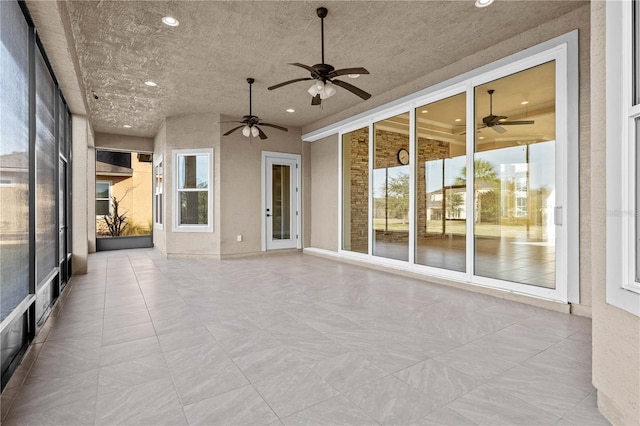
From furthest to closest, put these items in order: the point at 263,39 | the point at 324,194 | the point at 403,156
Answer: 1. the point at 324,194
2. the point at 403,156
3. the point at 263,39

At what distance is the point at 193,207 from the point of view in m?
7.71

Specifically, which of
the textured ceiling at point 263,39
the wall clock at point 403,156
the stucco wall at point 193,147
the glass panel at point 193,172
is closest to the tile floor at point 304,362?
the wall clock at point 403,156

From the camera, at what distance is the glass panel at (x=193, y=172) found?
7.64m

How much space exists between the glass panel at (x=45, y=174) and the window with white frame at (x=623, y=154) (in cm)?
440

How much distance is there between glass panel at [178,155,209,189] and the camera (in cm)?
764

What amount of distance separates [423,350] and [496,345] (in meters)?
0.63

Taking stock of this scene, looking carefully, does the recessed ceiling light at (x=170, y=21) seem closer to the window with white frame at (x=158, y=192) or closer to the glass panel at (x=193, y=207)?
the glass panel at (x=193, y=207)

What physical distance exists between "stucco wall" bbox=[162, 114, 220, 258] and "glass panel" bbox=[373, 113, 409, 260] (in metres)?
3.51

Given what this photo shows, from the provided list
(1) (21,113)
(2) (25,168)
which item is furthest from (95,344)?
(1) (21,113)

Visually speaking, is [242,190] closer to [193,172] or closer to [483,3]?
[193,172]

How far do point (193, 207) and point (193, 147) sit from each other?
135 centimetres

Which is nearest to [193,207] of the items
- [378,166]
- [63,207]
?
[63,207]

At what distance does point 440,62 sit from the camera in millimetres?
4766

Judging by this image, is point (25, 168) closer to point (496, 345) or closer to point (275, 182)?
point (496, 345)
